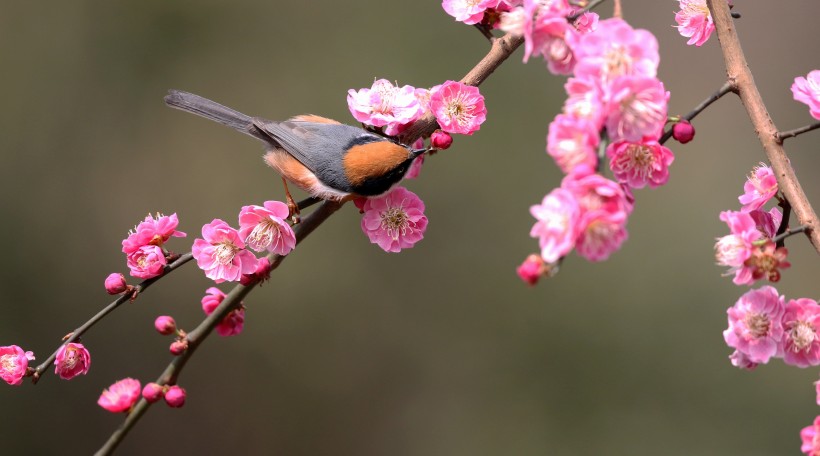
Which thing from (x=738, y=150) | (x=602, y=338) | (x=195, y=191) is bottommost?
(x=195, y=191)

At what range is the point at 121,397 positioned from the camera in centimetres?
101

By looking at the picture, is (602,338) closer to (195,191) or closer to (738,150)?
(738,150)

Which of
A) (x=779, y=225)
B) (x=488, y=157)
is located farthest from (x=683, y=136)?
(x=488, y=157)

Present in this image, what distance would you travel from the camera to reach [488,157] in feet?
10.7

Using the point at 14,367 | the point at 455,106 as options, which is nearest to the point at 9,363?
the point at 14,367

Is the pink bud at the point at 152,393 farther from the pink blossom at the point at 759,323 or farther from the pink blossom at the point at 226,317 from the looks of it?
the pink blossom at the point at 759,323

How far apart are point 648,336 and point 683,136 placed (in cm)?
249

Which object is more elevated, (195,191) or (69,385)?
(195,191)

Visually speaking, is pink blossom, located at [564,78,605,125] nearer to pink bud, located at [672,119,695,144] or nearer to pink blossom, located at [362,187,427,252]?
pink bud, located at [672,119,695,144]

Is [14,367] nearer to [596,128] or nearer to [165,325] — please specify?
[165,325]

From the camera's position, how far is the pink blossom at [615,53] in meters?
0.65

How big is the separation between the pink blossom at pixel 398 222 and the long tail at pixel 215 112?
37cm

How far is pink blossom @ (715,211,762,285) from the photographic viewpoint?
2.47ft

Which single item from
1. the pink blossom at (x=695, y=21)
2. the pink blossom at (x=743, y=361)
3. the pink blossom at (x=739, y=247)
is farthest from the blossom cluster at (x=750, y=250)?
the pink blossom at (x=695, y=21)
